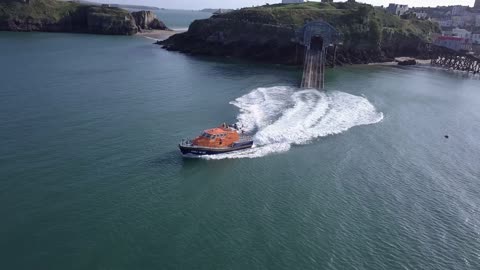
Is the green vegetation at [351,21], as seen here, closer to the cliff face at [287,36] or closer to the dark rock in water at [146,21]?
the cliff face at [287,36]

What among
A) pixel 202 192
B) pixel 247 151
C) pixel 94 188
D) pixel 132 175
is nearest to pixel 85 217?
pixel 94 188

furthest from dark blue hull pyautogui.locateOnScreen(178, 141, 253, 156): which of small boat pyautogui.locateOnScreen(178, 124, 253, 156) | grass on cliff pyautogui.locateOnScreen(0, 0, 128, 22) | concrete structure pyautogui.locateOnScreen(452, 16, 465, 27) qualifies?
concrete structure pyautogui.locateOnScreen(452, 16, 465, 27)

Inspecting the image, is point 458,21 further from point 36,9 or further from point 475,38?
point 36,9

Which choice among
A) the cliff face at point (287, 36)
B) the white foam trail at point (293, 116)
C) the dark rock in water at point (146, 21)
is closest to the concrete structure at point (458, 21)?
the cliff face at point (287, 36)

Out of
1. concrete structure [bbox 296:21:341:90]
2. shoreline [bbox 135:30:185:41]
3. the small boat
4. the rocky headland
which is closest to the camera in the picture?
the small boat

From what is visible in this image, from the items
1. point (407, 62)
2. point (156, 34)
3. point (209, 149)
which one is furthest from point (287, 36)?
point (156, 34)

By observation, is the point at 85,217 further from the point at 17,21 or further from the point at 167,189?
the point at 17,21

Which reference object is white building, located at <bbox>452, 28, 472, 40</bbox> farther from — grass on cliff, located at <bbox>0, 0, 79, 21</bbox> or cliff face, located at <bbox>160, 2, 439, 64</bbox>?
grass on cliff, located at <bbox>0, 0, 79, 21</bbox>
